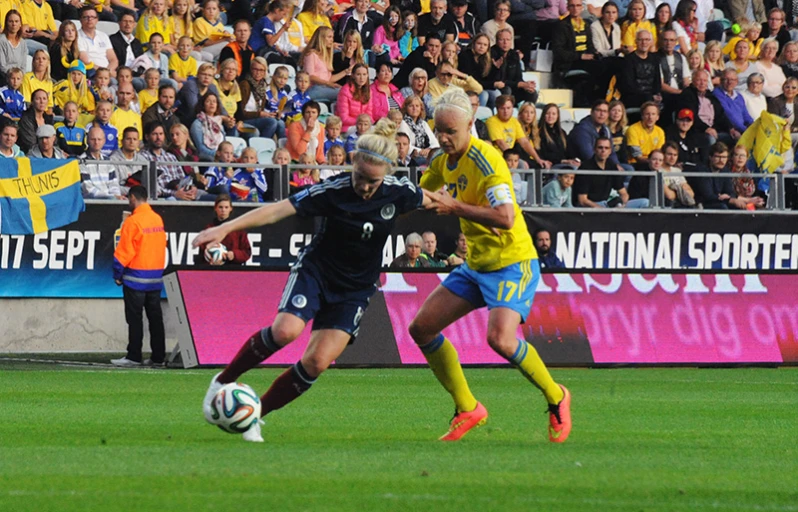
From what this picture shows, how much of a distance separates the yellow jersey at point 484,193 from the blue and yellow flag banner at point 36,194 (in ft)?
34.7

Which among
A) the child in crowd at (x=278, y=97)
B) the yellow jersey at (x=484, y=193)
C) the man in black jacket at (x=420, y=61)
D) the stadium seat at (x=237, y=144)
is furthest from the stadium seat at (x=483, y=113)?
the yellow jersey at (x=484, y=193)

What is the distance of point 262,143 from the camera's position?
2216 centimetres

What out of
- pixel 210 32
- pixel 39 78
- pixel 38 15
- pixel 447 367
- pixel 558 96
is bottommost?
pixel 447 367

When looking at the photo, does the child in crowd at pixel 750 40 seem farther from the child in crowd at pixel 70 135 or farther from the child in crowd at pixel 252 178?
the child in crowd at pixel 70 135

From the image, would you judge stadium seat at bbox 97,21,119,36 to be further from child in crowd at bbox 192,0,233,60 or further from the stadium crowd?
child in crowd at bbox 192,0,233,60

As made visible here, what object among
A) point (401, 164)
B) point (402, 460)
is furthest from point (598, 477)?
point (401, 164)

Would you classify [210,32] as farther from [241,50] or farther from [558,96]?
[558,96]

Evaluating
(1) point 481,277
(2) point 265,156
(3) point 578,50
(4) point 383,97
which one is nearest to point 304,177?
(2) point 265,156

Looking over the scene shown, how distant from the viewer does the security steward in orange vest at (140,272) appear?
19125 millimetres

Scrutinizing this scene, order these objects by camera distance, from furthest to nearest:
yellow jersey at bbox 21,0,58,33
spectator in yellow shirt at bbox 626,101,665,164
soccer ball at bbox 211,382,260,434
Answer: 1. spectator in yellow shirt at bbox 626,101,665,164
2. yellow jersey at bbox 21,0,58,33
3. soccer ball at bbox 211,382,260,434

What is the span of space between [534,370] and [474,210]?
1236 millimetres

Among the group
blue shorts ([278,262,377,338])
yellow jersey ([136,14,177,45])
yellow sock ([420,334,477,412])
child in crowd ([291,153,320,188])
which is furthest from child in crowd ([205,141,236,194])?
blue shorts ([278,262,377,338])

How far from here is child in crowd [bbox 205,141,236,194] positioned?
20875 mm

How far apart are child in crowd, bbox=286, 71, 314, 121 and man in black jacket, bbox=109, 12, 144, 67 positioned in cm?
243
